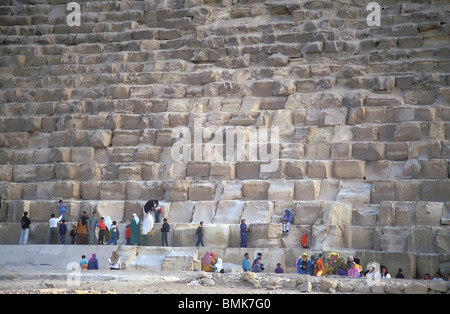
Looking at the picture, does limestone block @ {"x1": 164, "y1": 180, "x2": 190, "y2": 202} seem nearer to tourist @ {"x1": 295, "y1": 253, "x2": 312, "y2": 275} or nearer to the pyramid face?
the pyramid face

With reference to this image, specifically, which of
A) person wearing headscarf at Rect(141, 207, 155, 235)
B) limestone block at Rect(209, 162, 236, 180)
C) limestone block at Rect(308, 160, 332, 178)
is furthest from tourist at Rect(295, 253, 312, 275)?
limestone block at Rect(209, 162, 236, 180)

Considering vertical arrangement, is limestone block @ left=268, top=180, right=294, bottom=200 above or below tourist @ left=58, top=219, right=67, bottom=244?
above

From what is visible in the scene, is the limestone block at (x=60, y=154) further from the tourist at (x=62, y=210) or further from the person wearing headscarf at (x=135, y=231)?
the person wearing headscarf at (x=135, y=231)

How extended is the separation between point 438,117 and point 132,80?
27.8ft

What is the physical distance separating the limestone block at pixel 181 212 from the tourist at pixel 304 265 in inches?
149

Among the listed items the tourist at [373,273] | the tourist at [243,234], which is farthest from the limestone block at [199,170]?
the tourist at [373,273]

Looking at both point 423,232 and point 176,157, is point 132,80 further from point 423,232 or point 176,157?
point 423,232

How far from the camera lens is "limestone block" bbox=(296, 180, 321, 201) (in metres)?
22.1

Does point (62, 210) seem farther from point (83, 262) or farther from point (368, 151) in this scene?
point (368, 151)

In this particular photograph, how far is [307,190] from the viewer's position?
72.6ft

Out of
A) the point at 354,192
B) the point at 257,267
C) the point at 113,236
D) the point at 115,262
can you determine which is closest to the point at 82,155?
the point at 113,236

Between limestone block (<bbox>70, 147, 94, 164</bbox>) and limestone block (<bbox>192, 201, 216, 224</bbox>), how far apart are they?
369cm

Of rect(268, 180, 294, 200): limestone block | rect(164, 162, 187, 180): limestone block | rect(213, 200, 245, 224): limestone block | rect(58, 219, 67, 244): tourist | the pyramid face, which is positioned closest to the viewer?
the pyramid face

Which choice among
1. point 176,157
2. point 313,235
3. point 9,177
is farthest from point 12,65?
point 313,235
